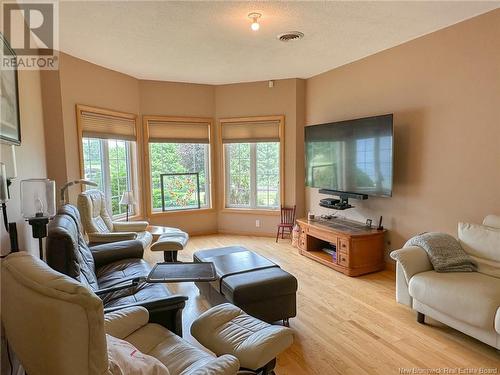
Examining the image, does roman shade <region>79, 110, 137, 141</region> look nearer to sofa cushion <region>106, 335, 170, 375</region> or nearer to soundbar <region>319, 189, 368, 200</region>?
soundbar <region>319, 189, 368, 200</region>

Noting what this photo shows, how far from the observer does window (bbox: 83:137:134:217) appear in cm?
440

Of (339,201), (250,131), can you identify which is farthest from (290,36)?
(250,131)

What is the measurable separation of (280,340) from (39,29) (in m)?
3.55

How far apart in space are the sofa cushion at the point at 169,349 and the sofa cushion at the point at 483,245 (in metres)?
2.36

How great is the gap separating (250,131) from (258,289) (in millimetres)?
3527

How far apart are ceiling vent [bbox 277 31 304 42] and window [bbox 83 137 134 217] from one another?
112 inches

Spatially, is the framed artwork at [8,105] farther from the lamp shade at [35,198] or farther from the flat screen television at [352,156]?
the flat screen television at [352,156]

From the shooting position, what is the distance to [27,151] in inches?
109

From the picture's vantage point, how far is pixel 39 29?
3.11 meters

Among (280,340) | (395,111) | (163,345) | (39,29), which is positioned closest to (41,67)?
(39,29)

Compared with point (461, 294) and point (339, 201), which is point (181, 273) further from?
point (339, 201)

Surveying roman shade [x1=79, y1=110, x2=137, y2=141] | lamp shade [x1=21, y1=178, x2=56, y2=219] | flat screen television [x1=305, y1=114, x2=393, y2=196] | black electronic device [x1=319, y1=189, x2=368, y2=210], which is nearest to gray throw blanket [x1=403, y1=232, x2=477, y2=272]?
flat screen television [x1=305, y1=114, x2=393, y2=196]

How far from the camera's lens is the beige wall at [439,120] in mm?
2918

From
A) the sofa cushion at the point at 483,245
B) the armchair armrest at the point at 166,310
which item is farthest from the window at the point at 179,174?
the sofa cushion at the point at 483,245
